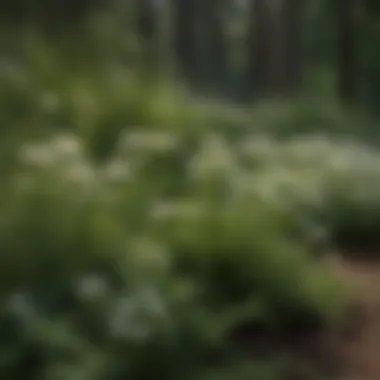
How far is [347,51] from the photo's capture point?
1366 cm

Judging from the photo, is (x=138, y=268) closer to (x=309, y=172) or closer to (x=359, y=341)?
(x=359, y=341)

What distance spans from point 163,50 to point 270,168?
273cm

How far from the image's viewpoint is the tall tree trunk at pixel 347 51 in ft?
44.2

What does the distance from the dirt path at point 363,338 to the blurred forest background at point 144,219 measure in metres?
0.11

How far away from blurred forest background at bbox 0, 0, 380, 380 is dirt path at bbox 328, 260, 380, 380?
11cm

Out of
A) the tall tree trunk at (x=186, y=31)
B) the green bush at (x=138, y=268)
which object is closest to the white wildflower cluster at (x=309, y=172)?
the green bush at (x=138, y=268)

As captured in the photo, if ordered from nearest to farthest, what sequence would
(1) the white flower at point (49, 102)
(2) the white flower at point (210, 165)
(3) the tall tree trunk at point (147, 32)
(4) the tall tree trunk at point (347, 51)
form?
(2) the white flower at point (210, 165)
(1) the white flower at point (49, 102)
(3) the tall tree trunk at point (147, 32)
(4) the tall tree trunk at point (347, 51)

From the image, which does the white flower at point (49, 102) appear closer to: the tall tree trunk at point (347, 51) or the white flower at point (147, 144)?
the white flower at point (147, 144)


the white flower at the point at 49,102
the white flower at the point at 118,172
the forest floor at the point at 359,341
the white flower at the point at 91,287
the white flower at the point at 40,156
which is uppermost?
the white flower at the point at 49,102

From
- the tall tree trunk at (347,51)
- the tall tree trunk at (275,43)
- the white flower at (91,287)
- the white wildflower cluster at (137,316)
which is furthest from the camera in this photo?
the tall tree trunk at (275,43)

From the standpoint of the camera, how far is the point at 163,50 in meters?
8.02

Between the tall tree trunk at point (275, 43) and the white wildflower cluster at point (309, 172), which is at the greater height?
the tall tree trunk at point (275, 43)

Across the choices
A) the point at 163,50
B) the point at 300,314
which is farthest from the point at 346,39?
the point at 300,314

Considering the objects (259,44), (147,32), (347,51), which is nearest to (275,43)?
(259,44)
